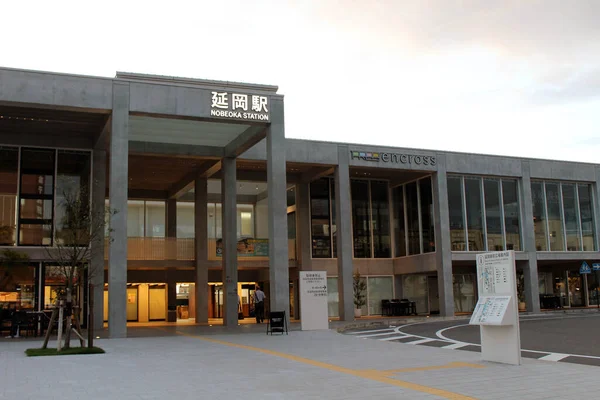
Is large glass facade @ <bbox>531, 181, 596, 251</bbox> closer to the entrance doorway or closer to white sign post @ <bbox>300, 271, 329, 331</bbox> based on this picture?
the entrance doorway

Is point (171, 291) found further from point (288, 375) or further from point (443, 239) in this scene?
point (288, 375)

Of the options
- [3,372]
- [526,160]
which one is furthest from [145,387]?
[526,160]

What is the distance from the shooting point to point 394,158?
96.9 ft

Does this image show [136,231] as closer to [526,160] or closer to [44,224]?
[44,224]

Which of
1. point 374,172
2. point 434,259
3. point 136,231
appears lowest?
point 434,259

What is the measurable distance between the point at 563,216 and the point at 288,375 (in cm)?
2747

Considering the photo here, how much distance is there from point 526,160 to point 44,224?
2328cm

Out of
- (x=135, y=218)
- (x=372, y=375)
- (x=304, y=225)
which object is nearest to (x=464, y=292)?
(x=304, y=225)

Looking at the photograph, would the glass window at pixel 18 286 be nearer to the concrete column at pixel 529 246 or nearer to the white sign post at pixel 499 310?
the white sign post at pixel 499 310

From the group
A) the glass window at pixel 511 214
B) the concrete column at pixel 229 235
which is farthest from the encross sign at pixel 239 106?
the glass window at pixel 511 214

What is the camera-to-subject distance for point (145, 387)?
9.00 metres

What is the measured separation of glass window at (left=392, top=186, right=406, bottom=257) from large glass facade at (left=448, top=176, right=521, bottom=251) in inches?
129

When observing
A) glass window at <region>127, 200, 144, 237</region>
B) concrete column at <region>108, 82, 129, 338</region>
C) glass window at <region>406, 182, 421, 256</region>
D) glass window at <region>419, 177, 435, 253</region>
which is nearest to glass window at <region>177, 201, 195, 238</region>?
glass window at <region>127, 200, 144, 237</region>

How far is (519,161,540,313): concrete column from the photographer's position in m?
31.5
